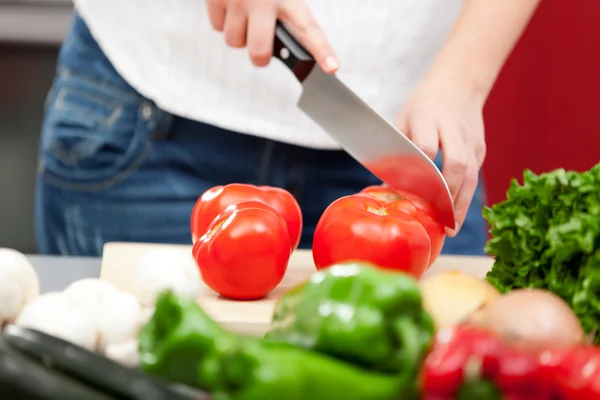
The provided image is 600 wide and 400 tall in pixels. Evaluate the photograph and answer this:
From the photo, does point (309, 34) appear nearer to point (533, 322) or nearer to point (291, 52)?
point (291, 52)

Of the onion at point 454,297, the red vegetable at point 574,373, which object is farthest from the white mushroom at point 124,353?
the red vegetable at point 574,373

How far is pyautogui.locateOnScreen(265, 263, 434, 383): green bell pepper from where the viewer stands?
62cm

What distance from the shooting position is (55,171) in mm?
1472

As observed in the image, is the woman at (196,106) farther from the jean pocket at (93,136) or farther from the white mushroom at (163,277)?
the white mushroom at (163,277)

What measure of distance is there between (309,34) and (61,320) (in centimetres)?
51

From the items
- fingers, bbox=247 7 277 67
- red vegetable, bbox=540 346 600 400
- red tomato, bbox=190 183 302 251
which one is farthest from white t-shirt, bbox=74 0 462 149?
red vegetable, bbox=540 346 600 400

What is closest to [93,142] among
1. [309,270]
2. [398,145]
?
[309,270]

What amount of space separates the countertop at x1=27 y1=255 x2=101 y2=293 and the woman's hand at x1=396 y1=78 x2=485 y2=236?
459 mm

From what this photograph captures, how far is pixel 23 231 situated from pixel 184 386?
2.02 m

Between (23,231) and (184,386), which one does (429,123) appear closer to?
(184,386)

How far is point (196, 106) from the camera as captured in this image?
138 centimetres

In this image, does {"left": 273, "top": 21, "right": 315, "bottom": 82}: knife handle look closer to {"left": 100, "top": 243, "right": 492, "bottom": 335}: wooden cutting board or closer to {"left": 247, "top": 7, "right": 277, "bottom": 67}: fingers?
{"left": 247, "top": 7, "right": 277, "bottom": 67}: fingers

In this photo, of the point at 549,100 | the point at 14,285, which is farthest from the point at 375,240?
the point at 549,100

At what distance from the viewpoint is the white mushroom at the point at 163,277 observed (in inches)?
39.6
